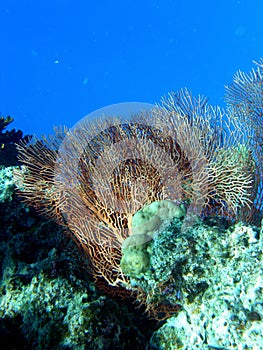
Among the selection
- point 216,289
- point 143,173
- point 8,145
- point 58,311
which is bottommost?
point 216,289

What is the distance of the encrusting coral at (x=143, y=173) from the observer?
134 inches

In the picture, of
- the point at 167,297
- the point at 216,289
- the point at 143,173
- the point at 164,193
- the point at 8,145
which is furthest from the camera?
the point at 8,145

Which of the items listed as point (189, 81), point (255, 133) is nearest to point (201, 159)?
point (255, 133)

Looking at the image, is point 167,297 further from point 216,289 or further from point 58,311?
point 58,311

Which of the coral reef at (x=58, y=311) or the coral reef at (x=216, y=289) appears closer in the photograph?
the coral reef at (x=216, y=289)

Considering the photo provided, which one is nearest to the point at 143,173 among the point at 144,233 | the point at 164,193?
the point at 164,193

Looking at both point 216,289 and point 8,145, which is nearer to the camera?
point 216,289

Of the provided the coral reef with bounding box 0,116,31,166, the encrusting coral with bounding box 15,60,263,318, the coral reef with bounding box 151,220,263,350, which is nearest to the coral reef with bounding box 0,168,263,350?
the coral reef with bounding box 151,220,263,350

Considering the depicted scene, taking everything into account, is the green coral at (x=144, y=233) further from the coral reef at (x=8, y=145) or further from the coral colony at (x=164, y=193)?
the coral reef at (x=8, y=145)

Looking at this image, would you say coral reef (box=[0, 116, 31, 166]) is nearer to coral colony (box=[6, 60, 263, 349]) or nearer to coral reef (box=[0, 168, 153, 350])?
coral colony (box=[6, 60, 263, 349])

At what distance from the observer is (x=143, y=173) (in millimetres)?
3600

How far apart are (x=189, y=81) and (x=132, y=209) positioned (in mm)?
156362

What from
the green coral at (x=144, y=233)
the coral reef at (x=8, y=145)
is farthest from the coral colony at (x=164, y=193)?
the coral reef at (x=8, y=145)

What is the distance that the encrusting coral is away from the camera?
11.2ft
